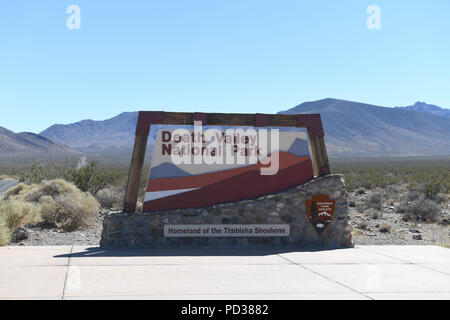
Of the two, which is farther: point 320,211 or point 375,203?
point 375,203

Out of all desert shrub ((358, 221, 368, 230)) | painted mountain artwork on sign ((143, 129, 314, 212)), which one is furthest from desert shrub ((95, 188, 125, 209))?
painted mountain artwork on sign ((143, 129, 314, 212))

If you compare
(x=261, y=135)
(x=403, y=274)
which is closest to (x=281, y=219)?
(x=261, y=135)

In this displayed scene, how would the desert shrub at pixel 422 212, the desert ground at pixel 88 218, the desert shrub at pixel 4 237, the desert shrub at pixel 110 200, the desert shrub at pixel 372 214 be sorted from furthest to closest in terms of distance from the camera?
the desert shrub at pixel 110 200 < the desert shrub at pixel 372 214 < the desert shrub at pixel 422 212 < the desert ground at pixel 88 218 < the desert shrub at pixel 4 237

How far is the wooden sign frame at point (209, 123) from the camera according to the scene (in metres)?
10.3

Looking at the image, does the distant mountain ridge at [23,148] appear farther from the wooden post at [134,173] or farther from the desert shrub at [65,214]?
the wooden post at [134,173]

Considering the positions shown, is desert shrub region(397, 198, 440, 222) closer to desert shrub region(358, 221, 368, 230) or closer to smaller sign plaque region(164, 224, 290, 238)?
desert shrub region(358, 221, 368, 230)

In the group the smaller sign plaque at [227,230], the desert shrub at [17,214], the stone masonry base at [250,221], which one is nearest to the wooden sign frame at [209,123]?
the stone masonry base at [250,221]

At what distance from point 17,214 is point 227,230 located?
6.50 m

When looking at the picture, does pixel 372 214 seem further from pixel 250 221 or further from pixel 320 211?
pixel 250 221

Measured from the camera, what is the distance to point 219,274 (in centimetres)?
789

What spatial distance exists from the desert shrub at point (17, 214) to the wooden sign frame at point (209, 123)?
4533mm

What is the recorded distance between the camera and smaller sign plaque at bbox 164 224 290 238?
10.3 meters

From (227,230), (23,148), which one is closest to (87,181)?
(227,230)
